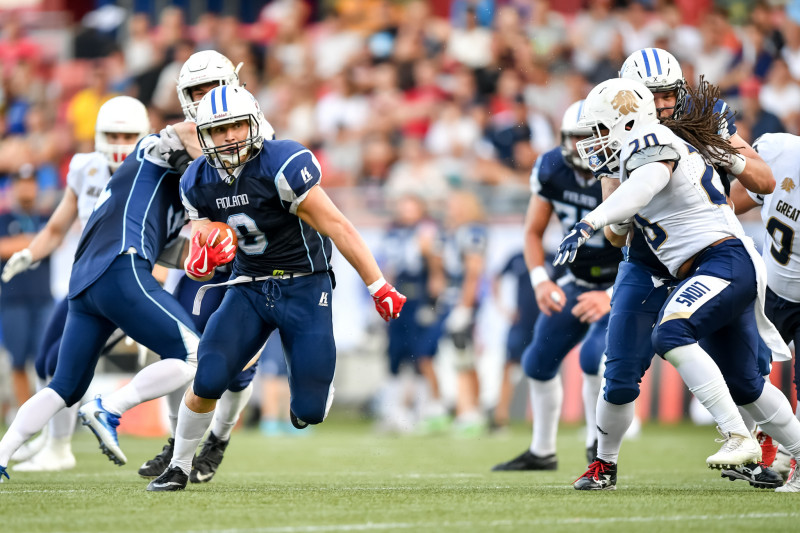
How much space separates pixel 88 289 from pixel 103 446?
0.82 metres

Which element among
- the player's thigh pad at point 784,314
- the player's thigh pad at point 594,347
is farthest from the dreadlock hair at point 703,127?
the player's thigh pad at point 594,347

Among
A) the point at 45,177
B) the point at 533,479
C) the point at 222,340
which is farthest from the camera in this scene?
the point at 45,177

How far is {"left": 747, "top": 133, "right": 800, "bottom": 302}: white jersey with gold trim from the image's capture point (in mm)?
6020

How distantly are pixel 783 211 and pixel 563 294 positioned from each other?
1535mm

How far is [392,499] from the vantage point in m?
5.35

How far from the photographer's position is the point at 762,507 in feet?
16.3

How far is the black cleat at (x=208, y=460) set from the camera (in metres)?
6.35

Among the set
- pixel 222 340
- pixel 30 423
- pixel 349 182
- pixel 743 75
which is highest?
pixel 743 75

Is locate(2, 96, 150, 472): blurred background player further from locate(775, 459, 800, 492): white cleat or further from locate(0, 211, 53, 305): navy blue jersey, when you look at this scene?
locate(0, 211, 53, 305): navy blue jersey

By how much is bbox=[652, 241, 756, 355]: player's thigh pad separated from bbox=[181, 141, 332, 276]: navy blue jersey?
1718mm

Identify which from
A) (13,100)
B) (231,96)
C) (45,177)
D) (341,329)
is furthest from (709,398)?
(13,100)

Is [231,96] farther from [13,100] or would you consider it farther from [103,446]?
[13,100]

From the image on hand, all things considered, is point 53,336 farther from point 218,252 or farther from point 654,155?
point 654,155

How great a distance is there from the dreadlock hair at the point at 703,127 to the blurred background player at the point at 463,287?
633cm
